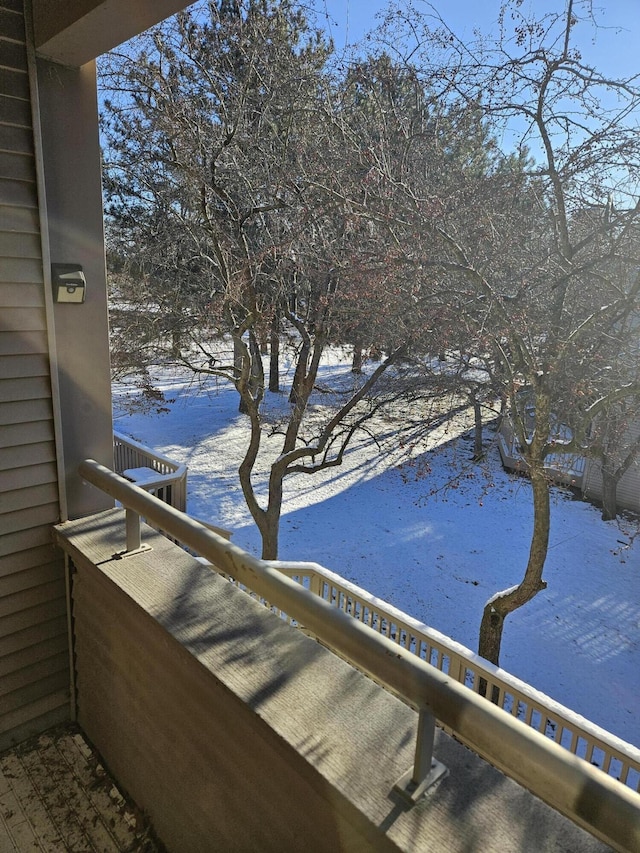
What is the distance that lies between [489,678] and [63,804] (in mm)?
2210

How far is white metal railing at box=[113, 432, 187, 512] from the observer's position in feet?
19.2

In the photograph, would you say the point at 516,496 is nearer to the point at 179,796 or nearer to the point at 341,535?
the point at 341,535

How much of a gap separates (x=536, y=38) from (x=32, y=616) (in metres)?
4.64

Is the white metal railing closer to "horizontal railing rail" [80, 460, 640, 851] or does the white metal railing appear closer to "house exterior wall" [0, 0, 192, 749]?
"house exterior wall" [0, 0, 192, 749]

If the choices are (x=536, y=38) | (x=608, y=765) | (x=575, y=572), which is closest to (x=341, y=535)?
(x=575, y=572)

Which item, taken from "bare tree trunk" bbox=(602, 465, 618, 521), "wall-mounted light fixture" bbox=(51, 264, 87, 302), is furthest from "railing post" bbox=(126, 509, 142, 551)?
"bare tree trunk" bbox=(602, 465, 618, 521)

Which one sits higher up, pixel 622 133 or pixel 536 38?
pixel 536 38

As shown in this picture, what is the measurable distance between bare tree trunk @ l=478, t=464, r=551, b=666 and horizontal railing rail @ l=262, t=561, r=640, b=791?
806 millimetres

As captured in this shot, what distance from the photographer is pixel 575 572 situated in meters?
6.98

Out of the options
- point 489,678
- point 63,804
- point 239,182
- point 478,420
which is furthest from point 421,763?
point 478,420

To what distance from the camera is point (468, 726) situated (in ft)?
2.48

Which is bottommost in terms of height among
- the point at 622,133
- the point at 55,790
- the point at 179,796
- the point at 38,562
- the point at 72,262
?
the point at 55,790

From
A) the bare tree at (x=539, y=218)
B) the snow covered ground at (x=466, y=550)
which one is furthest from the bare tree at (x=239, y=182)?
the snow covered ground at (x=466, y=550)

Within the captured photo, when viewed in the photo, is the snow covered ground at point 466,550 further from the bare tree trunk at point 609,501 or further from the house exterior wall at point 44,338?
the house exterior wall at point 44,338
